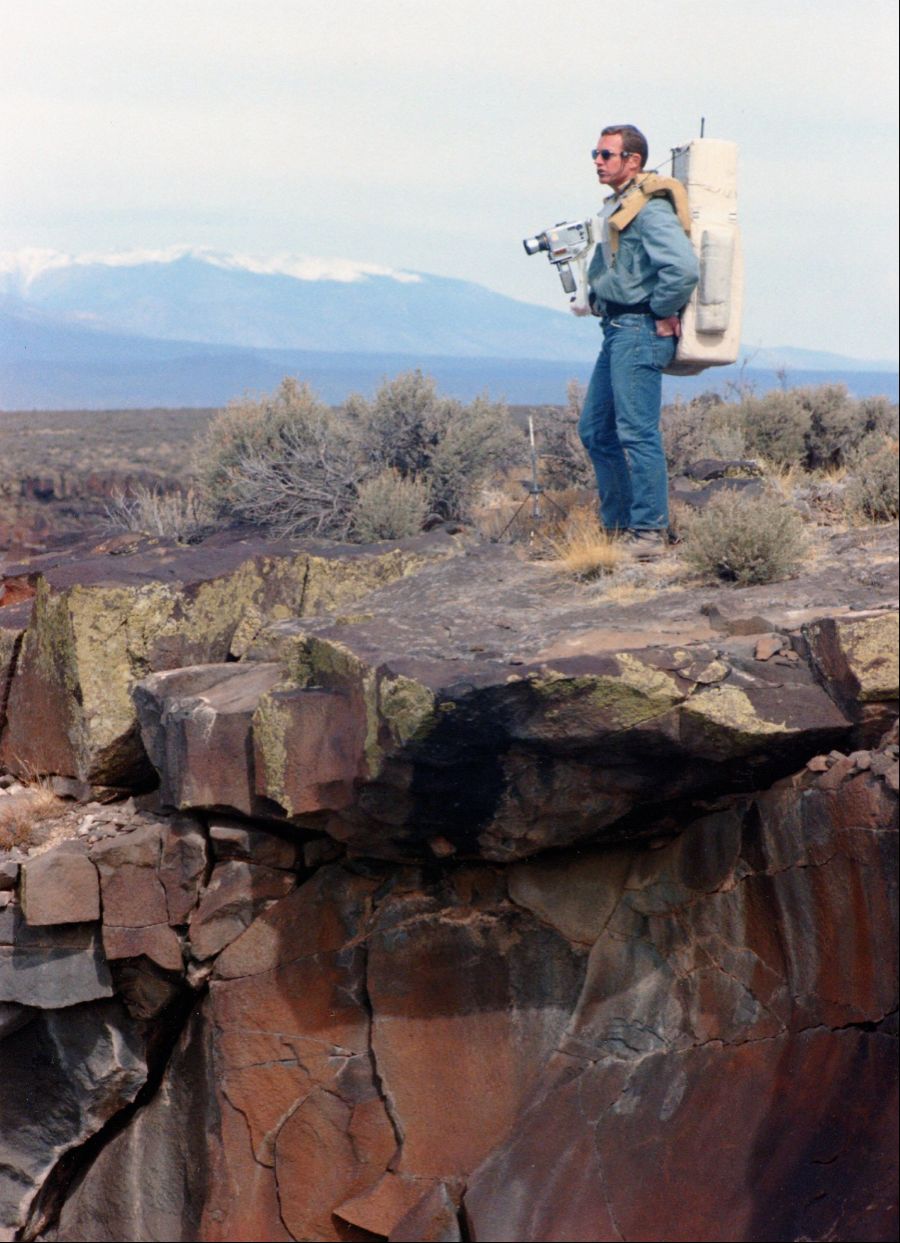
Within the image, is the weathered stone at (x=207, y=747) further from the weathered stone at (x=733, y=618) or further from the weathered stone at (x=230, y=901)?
the weathered stone at (x=733, y=618)

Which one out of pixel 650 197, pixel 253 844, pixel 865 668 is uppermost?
pixel 650 197

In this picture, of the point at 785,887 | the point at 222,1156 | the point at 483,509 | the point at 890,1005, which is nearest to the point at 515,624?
the point at 785,887

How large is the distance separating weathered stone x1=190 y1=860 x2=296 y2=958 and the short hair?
4643 mm

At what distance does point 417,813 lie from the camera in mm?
6070

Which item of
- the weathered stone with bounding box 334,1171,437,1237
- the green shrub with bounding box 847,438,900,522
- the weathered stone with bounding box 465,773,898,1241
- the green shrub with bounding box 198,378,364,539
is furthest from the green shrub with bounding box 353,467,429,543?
the weathered stone with bounding box 334,1171,437,1237

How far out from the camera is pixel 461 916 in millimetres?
6562

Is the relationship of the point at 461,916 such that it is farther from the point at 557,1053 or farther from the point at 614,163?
the point at 614,163

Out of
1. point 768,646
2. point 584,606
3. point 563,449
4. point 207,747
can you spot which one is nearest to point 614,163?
point 584,606

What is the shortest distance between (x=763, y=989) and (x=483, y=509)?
21.6 feet

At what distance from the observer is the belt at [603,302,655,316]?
7.68 m

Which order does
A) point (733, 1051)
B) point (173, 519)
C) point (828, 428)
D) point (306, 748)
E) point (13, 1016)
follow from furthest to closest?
point (828, 428)
point (173, 519)
point (13, 1016)
point (306, 748)
point (733, 1051)

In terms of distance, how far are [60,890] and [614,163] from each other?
519cm

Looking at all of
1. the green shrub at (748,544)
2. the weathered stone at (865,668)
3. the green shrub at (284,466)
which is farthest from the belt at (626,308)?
the green shrub at (284,466)

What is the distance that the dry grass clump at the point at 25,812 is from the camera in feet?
24.1
